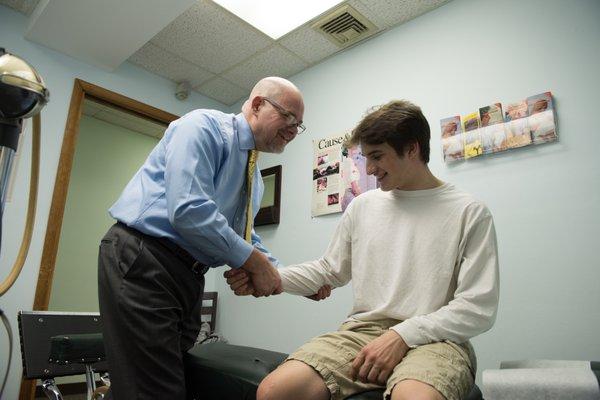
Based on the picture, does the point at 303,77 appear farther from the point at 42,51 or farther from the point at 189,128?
the point at 189,128

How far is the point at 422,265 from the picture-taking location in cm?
113

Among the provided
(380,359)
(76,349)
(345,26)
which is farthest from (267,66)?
(380,359)

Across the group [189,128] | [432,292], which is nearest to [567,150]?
[432,292]

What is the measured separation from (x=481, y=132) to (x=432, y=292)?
1.16 m

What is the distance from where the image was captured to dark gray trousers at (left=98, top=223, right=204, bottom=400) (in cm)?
108

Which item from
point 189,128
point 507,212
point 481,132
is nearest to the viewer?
point 189,128

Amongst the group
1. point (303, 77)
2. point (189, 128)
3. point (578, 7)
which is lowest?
point (189, 128)

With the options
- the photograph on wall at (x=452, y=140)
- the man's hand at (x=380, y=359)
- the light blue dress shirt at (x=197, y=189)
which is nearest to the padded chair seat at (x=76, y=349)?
the light blue dress shirt at (x=197, y=189)

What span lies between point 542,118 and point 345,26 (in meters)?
1.35

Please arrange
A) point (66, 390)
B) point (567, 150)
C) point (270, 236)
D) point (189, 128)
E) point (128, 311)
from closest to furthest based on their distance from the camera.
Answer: point (128, 311), point (189, 128), point (567, 150), point (270, 236), point (66, 390)

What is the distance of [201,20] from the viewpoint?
102 inches

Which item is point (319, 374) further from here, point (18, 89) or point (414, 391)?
point (18, 89)

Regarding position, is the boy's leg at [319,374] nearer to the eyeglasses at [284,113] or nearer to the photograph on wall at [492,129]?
the eyeglasses at [284,113]

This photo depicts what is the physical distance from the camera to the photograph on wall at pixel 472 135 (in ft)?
6.36
